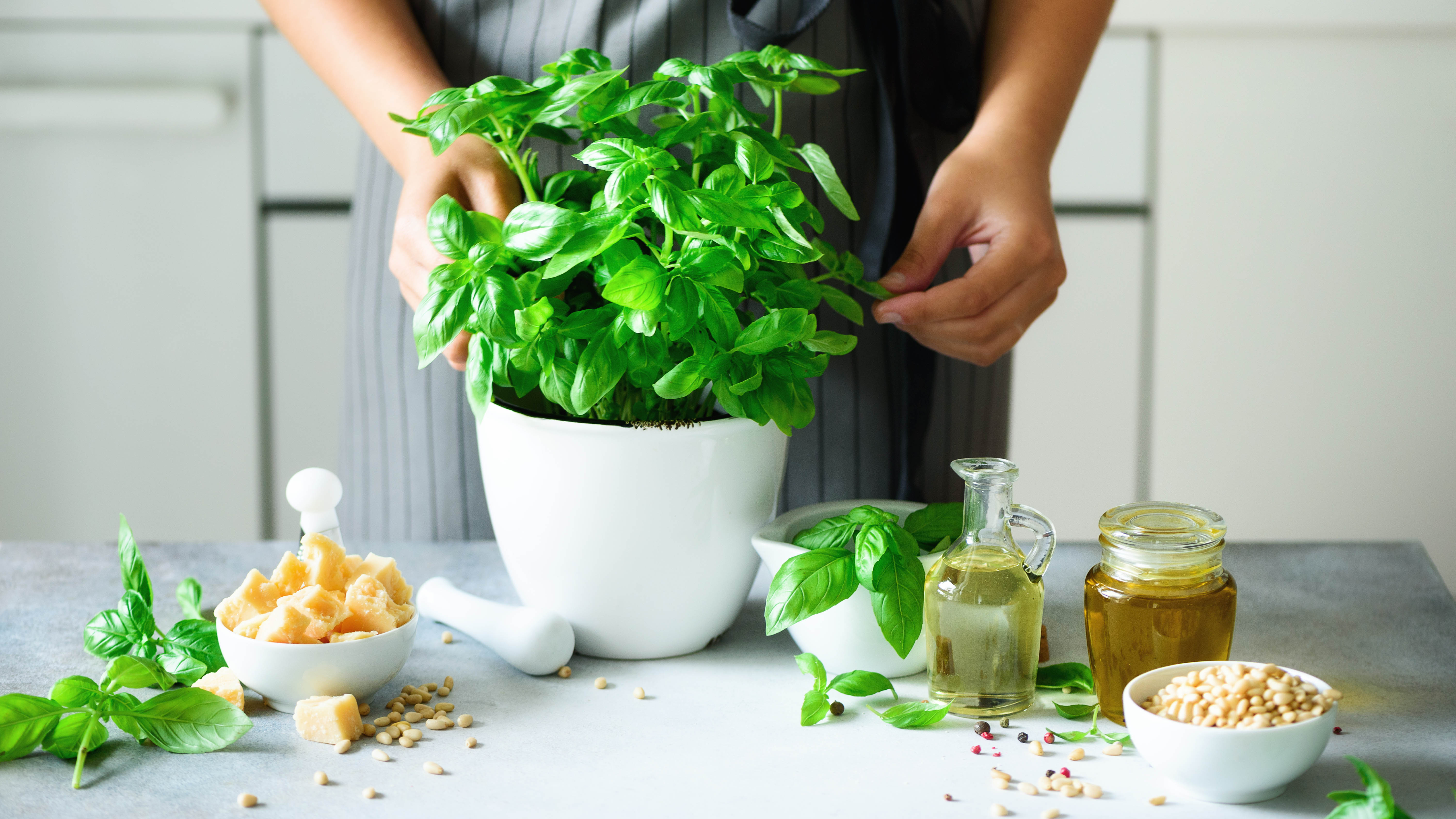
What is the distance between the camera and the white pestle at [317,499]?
727mm

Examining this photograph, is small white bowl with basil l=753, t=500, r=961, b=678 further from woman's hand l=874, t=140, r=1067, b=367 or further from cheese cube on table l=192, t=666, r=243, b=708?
cheese cube on table l=192, t=666, r=243, b=708

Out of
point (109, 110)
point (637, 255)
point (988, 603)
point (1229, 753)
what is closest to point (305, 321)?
point (109, 110)

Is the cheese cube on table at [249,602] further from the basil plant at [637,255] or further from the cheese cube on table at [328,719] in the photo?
the basil plant at [637,255]

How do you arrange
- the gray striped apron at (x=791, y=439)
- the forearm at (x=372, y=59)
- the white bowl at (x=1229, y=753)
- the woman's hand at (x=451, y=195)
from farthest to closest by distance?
the gray striped apron at (x=791, y=439)
the forearm at (x=372, y=59)
the woman's hand at (x=451, y=195)
the white bowl at (x=1229, y=753)

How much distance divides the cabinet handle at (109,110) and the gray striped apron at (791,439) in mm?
852

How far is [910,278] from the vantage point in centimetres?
81

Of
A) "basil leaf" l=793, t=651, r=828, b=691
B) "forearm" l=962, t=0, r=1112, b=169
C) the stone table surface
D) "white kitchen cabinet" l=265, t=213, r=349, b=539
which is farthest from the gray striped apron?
"white kitchen cabinet" l=265, t=213, r=349, b=539

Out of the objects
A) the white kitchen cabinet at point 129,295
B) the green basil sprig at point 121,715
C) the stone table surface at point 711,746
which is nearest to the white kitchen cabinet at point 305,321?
the white kitchen cabinet at point 129,295

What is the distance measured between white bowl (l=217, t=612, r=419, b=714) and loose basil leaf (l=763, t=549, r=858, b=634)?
0.70 ft

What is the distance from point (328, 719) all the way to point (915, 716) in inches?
12.5

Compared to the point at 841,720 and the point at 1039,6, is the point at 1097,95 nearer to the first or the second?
the point at 1039,6

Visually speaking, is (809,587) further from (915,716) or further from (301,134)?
(301,134)

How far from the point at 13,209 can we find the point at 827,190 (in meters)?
1.73

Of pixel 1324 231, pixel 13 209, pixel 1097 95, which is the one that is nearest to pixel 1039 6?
pixel 1097 95
